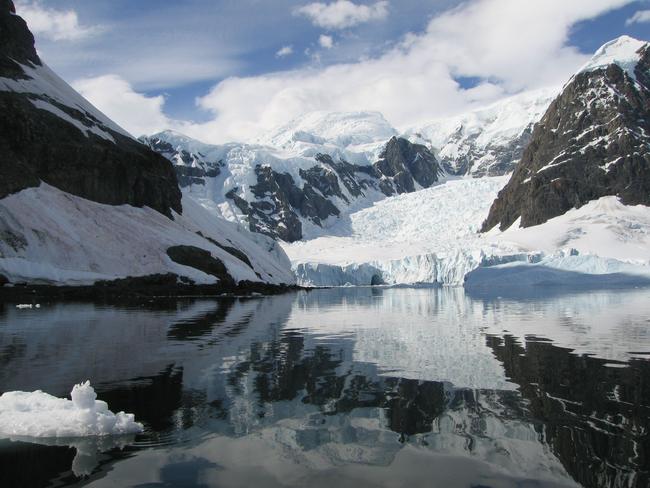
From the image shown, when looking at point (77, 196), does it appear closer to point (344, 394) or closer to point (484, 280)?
point (344, 394)

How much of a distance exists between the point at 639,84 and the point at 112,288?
596ft

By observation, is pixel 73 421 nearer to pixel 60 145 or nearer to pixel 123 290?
pixel 123 290

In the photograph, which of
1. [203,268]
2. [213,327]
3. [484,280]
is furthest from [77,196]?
[484,280]

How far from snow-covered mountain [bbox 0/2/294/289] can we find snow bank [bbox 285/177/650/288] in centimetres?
4295

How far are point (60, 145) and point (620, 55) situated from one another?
185 m

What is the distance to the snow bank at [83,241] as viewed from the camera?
48.4 metres

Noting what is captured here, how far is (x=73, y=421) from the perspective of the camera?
9398 millimetres

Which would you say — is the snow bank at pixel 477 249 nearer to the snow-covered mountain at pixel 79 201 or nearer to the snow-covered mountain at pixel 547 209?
the snow-covered mountain at pixel 547 209

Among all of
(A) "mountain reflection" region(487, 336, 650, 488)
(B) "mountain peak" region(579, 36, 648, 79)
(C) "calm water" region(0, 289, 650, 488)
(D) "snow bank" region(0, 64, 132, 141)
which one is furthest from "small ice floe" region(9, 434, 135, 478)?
(B) "mountain peak" region(579, 36, 648, 79)

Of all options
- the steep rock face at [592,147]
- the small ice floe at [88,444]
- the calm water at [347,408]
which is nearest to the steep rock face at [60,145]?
the calm water at [347,408]

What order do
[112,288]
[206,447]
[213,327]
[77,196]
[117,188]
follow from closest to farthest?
[206,447], [213,327], [112,288], [77,196], [117,188]

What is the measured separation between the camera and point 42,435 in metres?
9.31

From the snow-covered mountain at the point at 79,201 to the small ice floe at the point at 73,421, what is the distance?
139ft

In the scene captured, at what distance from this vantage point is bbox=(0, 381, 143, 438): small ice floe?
9.34m
